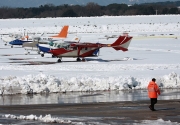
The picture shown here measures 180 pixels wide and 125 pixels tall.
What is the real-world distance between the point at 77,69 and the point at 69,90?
716cm

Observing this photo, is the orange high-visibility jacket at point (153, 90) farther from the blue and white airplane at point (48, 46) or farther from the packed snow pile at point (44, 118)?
the blue and white airplane at point (48, 46)

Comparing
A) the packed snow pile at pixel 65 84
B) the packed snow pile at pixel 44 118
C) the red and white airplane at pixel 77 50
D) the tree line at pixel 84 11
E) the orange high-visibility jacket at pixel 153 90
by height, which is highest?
the tree line at pixel 84 11

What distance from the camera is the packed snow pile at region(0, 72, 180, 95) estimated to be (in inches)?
809

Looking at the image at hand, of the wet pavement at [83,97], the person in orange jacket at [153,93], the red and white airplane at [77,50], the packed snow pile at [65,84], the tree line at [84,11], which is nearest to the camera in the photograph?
the person in orange jacket at [153,93]

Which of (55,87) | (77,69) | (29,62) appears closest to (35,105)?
(55,87)

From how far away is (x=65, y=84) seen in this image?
21.0 meters

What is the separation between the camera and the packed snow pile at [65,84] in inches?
809

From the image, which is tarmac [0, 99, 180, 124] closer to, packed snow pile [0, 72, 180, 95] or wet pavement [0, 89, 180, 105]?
wet pavement [0, 89, 180, 105]

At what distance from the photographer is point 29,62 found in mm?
32875

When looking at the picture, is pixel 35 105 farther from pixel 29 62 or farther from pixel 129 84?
pixel 29 62

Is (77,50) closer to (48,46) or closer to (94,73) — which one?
(48,46)

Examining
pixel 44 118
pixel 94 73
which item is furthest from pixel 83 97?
pixel 94 73

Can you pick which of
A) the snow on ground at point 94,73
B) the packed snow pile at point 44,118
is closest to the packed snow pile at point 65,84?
the snow on ground at point 94,73

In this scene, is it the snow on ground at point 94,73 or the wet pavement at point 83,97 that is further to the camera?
the snow on ground at point 94,73
